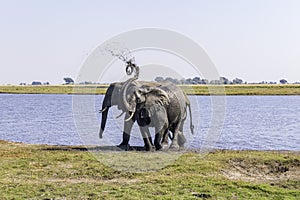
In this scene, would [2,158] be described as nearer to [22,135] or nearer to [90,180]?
[90,180]

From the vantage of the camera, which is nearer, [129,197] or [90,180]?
[129,197]

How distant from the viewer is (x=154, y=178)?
1089cm

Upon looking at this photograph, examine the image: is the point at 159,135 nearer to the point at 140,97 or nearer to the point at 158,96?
the point at 158,96

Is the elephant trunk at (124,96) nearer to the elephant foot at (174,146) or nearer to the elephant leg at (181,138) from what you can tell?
the elephant foot at (174,146)

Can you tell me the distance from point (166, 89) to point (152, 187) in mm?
6331

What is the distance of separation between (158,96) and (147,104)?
544 mm

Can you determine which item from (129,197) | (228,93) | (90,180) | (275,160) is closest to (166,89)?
(275,160)

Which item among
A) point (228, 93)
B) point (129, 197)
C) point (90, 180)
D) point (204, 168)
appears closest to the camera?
point (129, 197)

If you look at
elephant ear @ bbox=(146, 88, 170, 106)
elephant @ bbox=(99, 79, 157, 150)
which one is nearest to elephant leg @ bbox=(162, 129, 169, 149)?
elephant @ bbox=(99, 79, 157, 150)

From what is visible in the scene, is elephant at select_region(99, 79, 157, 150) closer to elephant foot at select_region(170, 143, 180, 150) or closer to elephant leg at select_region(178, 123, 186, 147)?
elephant foot at select_region(170, 143, 180, 150)

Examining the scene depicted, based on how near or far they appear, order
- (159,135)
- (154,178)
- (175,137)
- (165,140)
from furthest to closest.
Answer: (175,137)
(165,140)
(159,135)
(154,178)

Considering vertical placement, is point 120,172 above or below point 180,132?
below

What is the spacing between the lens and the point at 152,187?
1012 centimetres

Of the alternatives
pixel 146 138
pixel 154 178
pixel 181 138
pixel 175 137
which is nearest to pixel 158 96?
pixel 146 138
